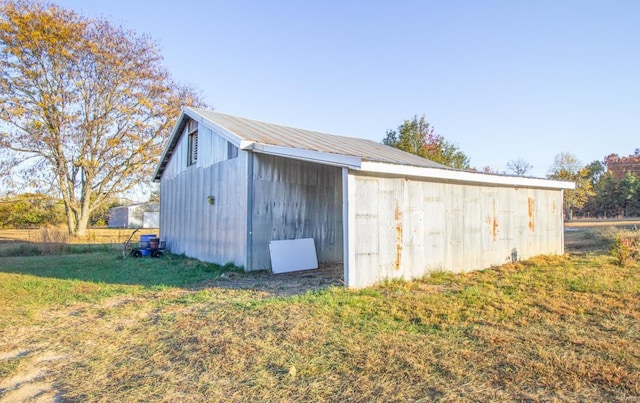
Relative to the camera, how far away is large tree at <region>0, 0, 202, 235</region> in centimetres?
1975

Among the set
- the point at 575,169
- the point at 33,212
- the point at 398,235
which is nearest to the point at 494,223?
the point at 398,235

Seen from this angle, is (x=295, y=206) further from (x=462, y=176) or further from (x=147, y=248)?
(x=147, y=248)

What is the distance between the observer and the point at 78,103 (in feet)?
70.9

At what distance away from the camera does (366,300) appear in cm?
566

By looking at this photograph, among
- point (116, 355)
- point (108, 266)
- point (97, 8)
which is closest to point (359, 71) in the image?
point (108, 266)

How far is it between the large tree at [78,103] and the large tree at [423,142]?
567 inches

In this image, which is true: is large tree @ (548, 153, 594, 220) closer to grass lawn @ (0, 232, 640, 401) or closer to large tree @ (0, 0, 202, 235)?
grass lawn @ (0, 232, 640, 401)

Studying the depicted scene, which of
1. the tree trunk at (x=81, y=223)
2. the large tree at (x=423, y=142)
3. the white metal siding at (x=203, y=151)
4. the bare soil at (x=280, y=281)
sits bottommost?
the bare soil at (x=280, y=281)

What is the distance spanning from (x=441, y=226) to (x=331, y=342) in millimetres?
4935

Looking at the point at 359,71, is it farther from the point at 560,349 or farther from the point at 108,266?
the point at 560,349

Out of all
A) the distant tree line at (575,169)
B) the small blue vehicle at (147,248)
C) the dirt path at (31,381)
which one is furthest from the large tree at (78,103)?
the dirt path at (31,381)

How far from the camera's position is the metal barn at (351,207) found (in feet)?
22.3

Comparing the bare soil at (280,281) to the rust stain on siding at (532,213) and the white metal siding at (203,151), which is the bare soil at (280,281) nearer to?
the white metal siding at (203,151)

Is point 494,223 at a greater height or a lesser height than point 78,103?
lesser
